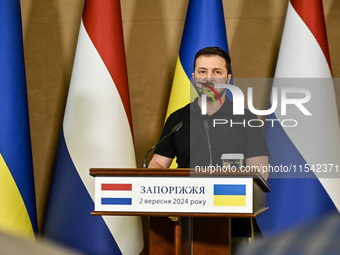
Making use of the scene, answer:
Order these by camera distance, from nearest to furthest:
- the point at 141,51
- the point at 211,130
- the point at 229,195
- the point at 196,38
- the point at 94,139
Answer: the point at 229,195, the point at 211,130, the point at 94,139, the point at 196,38, the point at 141,51

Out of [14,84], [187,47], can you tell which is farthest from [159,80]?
[14,84]

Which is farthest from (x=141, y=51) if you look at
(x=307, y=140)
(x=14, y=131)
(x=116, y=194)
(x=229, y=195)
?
(x=229, y=195)

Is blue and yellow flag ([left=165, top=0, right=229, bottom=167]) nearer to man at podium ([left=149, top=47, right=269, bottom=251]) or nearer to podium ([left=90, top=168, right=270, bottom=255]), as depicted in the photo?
man at podium ([left=149, top=47, right=269, bottom=251])

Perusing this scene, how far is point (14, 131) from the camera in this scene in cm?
392

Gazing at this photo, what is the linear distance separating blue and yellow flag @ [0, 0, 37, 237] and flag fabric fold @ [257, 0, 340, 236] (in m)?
1.70

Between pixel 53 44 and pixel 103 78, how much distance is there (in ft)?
3.20

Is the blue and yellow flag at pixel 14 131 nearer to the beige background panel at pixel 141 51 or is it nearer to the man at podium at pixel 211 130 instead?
the beige background panel at pixel 141 51

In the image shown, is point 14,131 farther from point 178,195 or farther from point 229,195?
point 229,195

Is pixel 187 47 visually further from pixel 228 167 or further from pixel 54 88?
pixel 228 167

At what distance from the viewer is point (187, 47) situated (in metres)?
4.10

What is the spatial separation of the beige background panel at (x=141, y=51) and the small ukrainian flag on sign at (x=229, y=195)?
2579 millimetres

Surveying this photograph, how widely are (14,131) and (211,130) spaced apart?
1.76 meters

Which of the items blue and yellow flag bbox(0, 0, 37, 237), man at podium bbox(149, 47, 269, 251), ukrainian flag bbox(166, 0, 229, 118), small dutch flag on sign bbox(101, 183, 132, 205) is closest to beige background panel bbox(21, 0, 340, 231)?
ukrainian flag bbox(166, 0, 229, 118)

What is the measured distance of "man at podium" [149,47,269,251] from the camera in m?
2.66
